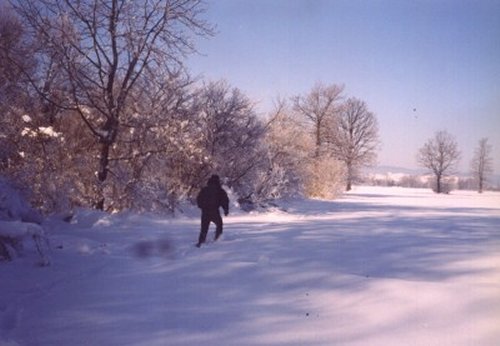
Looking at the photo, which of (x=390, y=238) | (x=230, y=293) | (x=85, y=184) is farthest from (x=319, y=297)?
(x=85, y=184)

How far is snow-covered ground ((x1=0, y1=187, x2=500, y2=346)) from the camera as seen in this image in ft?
16.0

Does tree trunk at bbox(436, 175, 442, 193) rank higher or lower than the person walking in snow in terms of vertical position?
higher

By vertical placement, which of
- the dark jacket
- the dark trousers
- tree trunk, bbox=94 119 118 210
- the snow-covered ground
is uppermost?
tree trunk, bbox=94 119 118 210

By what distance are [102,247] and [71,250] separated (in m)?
0.69

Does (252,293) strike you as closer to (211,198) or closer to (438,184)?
(211,198)

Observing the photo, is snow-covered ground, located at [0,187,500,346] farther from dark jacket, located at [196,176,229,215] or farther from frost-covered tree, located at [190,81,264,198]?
frost-covered tree, located at [190,81,264,198]

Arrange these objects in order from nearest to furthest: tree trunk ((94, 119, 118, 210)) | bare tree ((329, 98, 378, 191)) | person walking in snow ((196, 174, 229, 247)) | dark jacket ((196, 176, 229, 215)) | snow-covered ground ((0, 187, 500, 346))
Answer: snow-covered ground ((0, 187, 500, 346)), person walking in snow ((196, 174, 229, 247)), dark jacket ((196, 176, 229, 215)), tree trunk ((94, 119, 118, 210)), bare tree ((329, 98, 378, 191))

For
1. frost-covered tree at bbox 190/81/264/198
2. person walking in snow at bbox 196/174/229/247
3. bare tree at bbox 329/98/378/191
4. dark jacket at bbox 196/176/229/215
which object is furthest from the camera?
bare tree at bbox 329/98/378/191

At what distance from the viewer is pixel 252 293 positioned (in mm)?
6188

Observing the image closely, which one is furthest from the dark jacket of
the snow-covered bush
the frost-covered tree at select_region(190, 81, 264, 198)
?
the frost-covered tree at select_region(190, 81, 264, 198)

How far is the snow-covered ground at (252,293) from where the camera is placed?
16.0ft

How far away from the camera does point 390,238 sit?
12.0 meters

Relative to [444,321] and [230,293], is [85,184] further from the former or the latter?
[444,321]

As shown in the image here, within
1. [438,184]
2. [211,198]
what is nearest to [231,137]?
[211,198]
